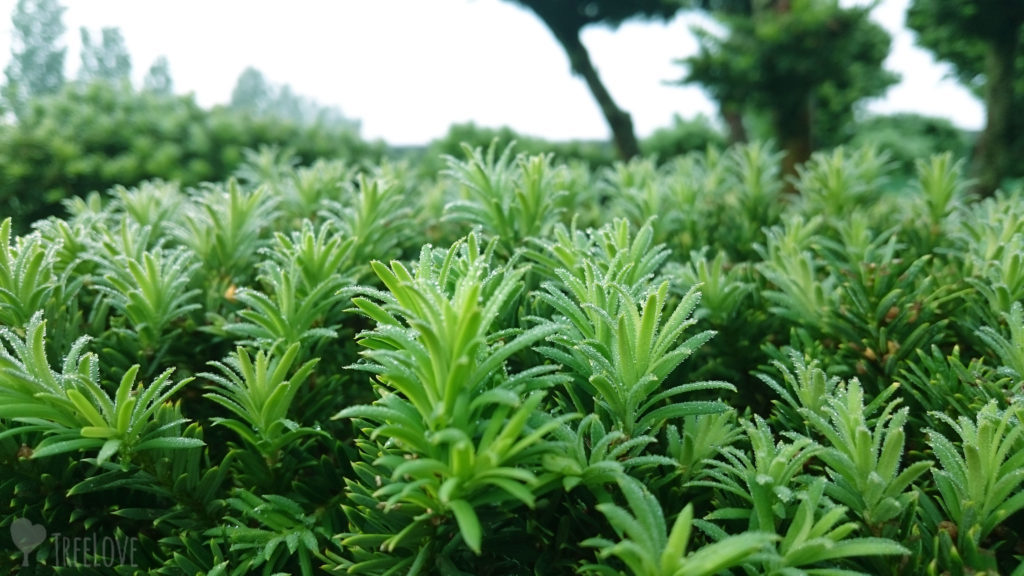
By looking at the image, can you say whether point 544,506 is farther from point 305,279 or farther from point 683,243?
point 683,243

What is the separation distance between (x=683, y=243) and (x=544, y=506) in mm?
1445

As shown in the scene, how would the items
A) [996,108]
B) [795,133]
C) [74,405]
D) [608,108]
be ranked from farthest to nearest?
1. [608,108]
2. [795,133]
3. [996,108]
4. [74,405]

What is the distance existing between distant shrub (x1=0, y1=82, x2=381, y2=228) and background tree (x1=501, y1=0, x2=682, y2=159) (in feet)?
16.8

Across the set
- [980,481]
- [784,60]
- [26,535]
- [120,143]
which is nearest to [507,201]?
[980,481]

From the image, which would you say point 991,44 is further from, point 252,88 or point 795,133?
point 252,88

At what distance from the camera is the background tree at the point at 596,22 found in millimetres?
12352

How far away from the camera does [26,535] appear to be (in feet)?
4.16

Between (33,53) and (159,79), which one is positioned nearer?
(33,53)

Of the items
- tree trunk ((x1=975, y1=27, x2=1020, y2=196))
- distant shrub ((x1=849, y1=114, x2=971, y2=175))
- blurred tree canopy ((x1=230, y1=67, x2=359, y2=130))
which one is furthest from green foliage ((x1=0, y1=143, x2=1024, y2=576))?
distant shrub ((x1=849, y1=114, x2=971, y2=175))

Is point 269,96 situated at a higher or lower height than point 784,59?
higher

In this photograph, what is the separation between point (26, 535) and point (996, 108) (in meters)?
8.45

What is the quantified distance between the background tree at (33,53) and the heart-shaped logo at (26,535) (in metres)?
6.29

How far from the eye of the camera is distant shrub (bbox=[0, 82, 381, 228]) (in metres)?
4.77

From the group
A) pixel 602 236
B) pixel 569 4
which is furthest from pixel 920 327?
pixel 569 4
